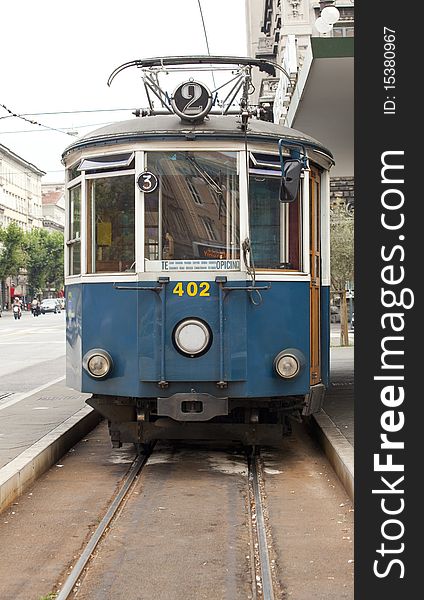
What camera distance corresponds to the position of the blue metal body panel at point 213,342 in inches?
336

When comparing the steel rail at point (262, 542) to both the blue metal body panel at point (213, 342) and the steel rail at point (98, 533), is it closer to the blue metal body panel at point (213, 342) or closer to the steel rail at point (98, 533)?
the blue metal body panel at point (213, 342)

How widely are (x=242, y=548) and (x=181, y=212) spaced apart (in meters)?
3.32

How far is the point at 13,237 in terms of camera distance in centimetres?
8238

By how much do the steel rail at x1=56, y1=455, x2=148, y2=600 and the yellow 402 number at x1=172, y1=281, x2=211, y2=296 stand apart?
1.76 m

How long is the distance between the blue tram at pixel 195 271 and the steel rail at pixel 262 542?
55 cm

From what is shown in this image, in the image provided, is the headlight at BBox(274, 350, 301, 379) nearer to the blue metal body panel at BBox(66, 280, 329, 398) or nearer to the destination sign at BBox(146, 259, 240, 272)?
the blue metal body panel at BBox(66, 280, 329, 398)

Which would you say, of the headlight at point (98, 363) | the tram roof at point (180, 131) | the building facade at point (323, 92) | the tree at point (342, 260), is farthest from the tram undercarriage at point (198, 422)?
the tree at point (342, 260)

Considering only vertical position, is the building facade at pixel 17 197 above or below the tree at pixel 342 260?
above

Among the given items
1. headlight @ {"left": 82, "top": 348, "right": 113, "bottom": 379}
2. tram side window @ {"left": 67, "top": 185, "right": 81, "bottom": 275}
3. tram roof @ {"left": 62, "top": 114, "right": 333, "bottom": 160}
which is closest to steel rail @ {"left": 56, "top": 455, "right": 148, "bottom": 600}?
headlight @ {"left": 82, "top": 348, "right": 113, "bottom": 379}

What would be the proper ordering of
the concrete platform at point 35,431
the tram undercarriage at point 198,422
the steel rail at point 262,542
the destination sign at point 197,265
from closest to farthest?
the steel rail at point 262,542, the concrete platform at point 35,431, the destination sign at point 197,265, the tram undercarriage at point 198,422

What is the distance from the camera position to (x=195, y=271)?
855cm

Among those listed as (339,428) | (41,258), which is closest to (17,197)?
(41,258)

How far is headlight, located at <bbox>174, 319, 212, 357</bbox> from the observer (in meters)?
8.52

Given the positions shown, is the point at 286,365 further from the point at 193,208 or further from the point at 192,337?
the point at 193,208
